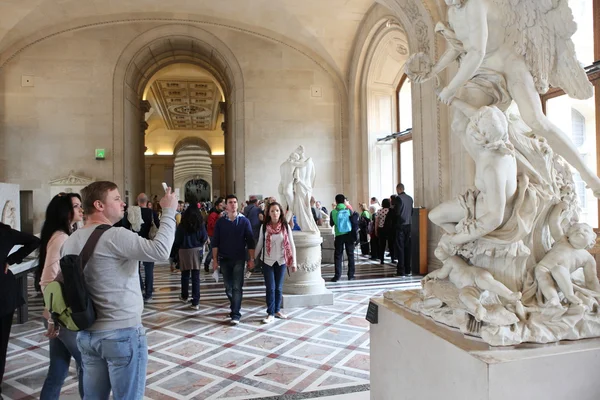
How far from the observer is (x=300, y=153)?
6844 mm

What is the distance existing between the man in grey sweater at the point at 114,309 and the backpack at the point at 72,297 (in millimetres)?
60

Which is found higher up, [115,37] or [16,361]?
[115,37]

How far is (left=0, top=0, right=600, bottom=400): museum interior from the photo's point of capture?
1970mm

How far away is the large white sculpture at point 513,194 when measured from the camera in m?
1.90

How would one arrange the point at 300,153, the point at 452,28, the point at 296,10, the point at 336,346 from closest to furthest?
the point at 452,28 < the point at 336,346 < the point at 300,153 < the point at 296,10

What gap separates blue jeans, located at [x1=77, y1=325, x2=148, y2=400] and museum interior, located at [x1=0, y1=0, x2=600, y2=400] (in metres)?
0.05

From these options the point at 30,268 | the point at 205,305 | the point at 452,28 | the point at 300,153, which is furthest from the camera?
the point at 300,153

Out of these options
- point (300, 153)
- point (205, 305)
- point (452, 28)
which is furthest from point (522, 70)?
point (205, 305)

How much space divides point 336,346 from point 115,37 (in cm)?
1319

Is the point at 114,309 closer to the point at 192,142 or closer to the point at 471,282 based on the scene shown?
the point at 471,282

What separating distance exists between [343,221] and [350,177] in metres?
6.96

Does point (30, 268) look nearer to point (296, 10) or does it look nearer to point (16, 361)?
point (16, 361)

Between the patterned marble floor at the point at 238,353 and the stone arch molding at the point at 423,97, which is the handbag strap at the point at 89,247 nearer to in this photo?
the patterned marble floor at the point at 238,353

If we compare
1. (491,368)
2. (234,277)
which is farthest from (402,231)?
(491,368)
